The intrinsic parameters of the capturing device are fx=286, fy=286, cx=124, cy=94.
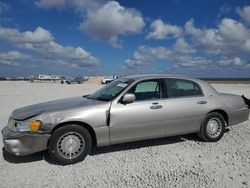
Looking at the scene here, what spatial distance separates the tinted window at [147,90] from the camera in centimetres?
589

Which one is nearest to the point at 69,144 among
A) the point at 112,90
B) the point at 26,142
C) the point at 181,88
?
the point at 26,142

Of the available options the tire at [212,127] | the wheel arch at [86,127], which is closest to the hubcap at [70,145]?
the wheel arch at [86,127]

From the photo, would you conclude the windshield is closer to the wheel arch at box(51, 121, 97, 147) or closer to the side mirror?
the side mirror

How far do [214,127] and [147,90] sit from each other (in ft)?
5.93

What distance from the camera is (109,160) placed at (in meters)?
5.34

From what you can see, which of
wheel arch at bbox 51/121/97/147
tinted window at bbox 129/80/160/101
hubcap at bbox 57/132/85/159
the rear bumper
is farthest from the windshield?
the rear bumper

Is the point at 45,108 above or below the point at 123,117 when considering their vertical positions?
above

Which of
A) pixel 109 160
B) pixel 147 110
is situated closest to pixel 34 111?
pixel 109 160

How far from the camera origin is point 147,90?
6.14 meters

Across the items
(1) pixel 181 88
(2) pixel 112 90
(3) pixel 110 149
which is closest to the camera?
(3) pixel 110 149

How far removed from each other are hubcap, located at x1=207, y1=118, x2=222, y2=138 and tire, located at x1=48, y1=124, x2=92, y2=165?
2.81 meters

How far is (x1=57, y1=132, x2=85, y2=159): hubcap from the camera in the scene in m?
5.12

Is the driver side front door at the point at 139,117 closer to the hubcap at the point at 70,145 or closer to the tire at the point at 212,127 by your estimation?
the hubcap at the point at 70,145

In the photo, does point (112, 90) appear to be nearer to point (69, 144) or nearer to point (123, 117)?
point (123, 117)
